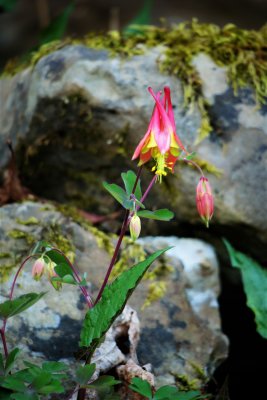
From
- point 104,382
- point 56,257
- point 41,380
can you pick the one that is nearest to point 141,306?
point 56,257

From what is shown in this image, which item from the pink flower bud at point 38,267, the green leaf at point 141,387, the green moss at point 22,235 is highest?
the pink flower bud at point 38,267

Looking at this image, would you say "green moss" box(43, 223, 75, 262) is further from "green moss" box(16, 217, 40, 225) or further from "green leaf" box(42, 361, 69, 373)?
"green leaf" box(42, 361, 69, 373)

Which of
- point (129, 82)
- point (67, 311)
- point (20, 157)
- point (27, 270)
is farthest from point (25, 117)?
point (67, 311)

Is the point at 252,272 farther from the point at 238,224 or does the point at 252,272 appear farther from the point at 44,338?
the point at 44,338

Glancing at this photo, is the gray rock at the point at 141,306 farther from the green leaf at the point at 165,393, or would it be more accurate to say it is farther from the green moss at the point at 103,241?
the green leaf at the point at 165,393

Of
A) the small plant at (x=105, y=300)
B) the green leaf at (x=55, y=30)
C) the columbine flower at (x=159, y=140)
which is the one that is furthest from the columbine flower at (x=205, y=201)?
the green leaf at (x=55, y=30)

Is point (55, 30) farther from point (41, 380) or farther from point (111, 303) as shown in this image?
point (41, 380)
